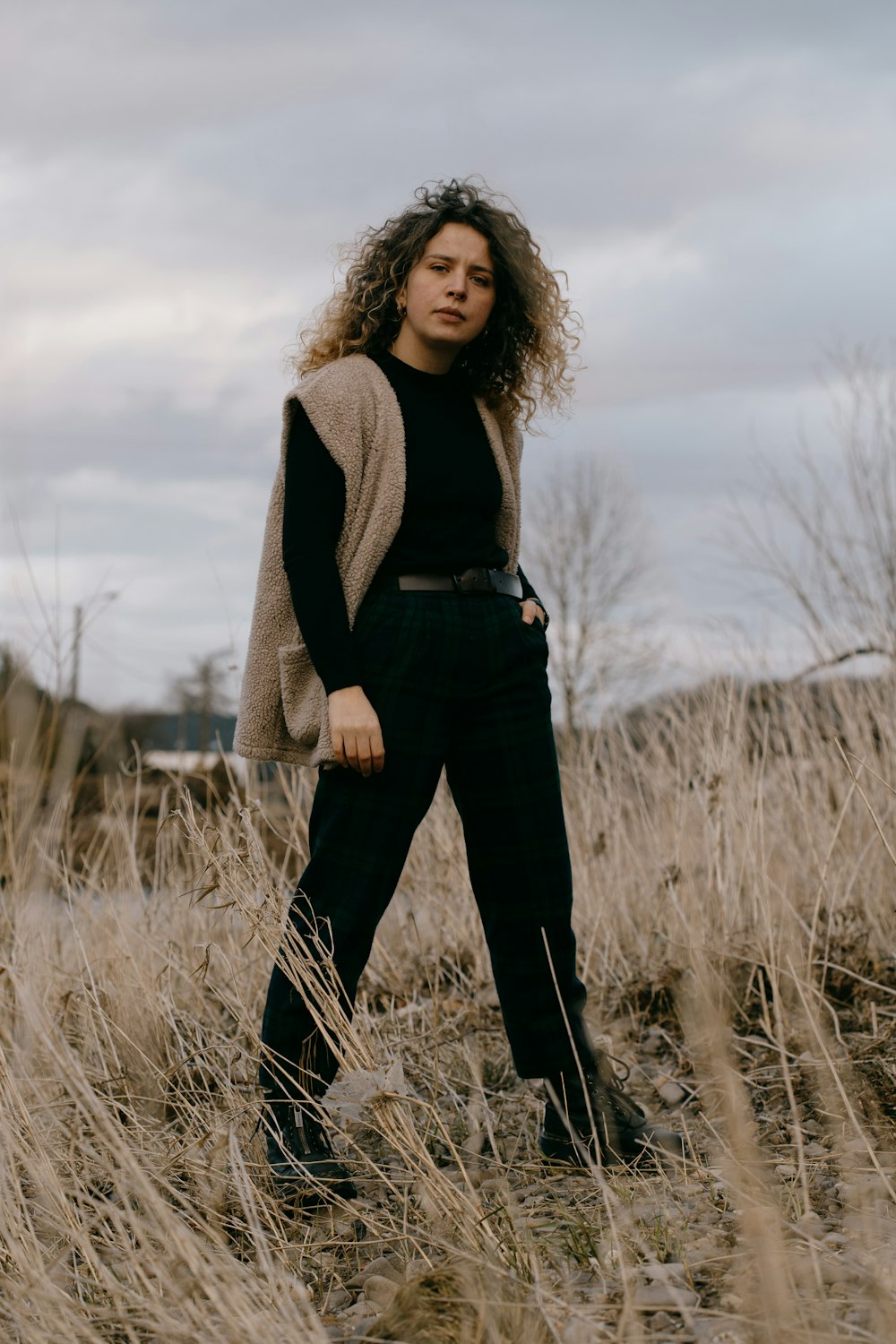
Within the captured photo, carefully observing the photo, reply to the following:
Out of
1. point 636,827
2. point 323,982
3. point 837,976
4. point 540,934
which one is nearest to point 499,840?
point 540,934

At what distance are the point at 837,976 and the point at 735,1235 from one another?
54.3 inches

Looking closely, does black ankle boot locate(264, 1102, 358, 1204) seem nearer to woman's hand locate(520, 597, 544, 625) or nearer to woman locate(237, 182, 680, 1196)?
woman locate(237, 182, 680, 1196)

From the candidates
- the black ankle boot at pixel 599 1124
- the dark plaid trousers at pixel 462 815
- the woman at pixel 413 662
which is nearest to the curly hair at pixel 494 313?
the woman at pixel 413 662

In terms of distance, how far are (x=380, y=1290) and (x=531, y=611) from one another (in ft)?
3.72

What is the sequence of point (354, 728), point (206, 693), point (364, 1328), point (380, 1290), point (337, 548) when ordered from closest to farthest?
point (364, 1328) < point (380, 1290) < point (354, 728) < point (337, 548) < point (206, 693)

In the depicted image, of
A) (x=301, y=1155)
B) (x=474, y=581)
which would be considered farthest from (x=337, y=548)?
(x=301, y=1155)

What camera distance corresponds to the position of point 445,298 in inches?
84.7

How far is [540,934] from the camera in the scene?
2.15 meters

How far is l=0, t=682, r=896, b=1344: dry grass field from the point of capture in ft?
4.58

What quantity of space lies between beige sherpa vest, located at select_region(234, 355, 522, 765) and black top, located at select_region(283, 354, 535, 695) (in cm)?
3

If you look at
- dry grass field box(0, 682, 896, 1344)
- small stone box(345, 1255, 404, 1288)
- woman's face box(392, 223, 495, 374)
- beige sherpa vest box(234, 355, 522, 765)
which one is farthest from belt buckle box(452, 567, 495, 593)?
small stone box(345, 1255, 404, 1288)

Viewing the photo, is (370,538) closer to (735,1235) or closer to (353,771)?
(353,771)

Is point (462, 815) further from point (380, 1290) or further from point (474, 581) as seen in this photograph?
point (380, 1290)

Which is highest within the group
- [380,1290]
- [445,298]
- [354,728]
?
[445,298]
